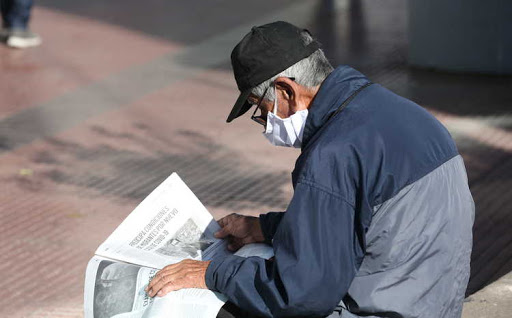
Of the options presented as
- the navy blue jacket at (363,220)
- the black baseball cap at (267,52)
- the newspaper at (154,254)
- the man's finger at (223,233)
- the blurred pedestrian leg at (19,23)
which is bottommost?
the blurred pedestrian leg at (19,23)

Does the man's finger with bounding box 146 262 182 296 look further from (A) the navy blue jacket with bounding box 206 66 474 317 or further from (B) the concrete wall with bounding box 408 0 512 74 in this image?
(B) the concrete wall with bounding box 408 0 512 74

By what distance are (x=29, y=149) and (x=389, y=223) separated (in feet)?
16.0

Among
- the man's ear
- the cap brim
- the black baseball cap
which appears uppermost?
the black baseball cap

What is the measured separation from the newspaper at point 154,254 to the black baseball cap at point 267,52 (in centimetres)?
57

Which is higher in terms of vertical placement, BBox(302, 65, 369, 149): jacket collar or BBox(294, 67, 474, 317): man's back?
BBox(302, 65, 369, 149): jacket collar

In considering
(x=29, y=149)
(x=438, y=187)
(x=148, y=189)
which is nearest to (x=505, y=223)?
(x=148, y=189)

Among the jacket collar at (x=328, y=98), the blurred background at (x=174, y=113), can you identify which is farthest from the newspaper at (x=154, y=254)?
the blurred background at (x=174, y=113)

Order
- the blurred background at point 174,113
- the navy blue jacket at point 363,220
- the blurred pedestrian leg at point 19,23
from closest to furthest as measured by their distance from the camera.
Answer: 1. the navy blue jacket at point 363,220
2. the blurred background at point 174,113
3. the blurred pedestrian leg at point 19,23

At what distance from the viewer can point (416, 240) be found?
248 cm

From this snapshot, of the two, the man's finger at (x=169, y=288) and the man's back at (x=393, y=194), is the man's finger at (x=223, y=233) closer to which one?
the man's finger at (x=169, y=288)

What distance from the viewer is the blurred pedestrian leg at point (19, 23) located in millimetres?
10031

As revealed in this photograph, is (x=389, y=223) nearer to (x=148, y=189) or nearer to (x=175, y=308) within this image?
(x=175, y=308)

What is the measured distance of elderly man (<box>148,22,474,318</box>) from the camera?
93.9 inches

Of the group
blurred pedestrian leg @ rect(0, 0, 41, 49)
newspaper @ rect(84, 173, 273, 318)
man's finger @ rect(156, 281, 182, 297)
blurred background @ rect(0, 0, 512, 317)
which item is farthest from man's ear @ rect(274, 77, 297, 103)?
blurred pedestrian leg @ rect(0, 0, 41, 49)
